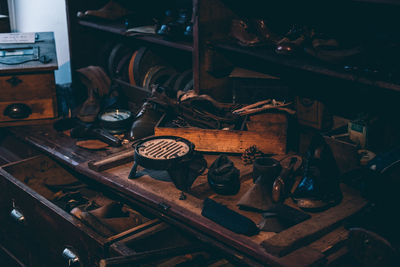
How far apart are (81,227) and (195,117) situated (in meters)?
0.84

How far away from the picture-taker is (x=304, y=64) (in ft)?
7.38

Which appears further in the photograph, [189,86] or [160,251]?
[189,86]

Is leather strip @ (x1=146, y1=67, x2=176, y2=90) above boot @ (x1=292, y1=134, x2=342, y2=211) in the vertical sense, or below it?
above

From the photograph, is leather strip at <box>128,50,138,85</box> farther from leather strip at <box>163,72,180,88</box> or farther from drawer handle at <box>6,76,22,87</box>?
drawer handle at <box>6,76,22,87</box>

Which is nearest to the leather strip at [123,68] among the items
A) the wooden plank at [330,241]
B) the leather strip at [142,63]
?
the leather strip at [142,63]

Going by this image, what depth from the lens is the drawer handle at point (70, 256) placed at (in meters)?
2.15

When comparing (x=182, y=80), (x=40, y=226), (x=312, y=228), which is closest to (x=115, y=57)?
(x=182, y=80)

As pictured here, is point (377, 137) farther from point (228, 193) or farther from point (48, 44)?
point (48, 44)

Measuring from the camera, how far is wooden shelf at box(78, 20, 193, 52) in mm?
2805

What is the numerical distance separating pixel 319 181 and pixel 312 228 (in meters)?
0.21

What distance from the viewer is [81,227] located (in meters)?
2.07

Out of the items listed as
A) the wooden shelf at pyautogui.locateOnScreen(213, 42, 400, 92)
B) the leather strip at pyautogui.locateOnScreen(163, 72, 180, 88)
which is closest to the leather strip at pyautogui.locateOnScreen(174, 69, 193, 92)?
the leather strip at pyautogui.locateOnScreen(163, 72, 180, 88)

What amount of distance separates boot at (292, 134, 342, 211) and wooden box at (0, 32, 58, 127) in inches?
67.8

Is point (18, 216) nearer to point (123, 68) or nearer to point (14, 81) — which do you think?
point (14, 81)
